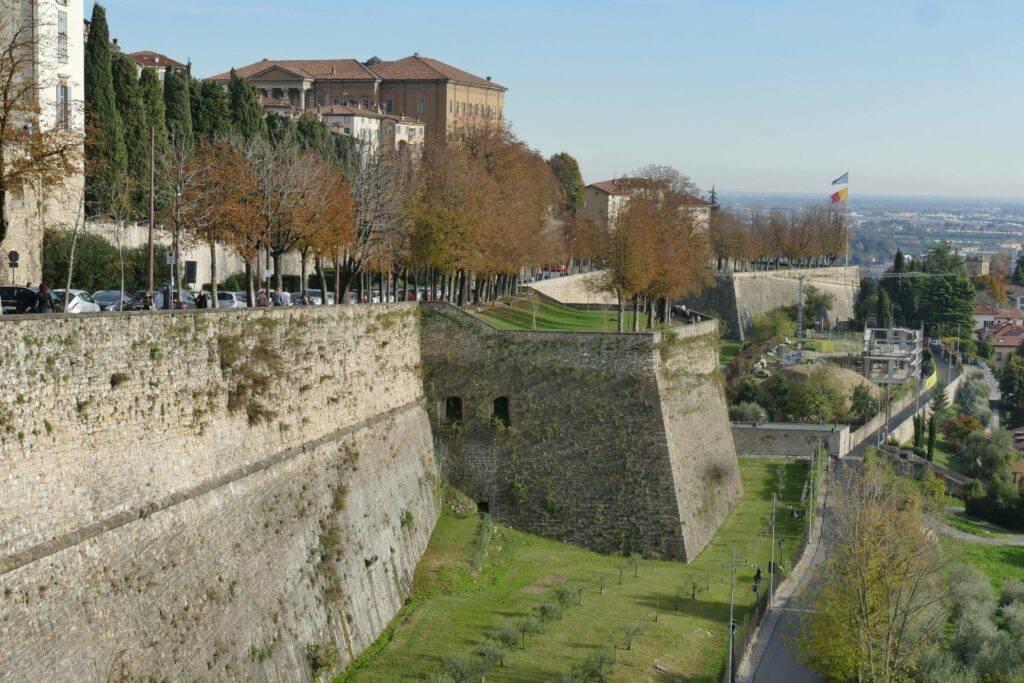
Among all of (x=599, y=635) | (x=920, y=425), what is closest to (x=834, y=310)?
(x=920, y=425)

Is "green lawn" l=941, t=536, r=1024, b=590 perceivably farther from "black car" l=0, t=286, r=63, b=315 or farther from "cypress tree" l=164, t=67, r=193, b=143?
"cypress tree" l=164, t=67, r=193, b=143

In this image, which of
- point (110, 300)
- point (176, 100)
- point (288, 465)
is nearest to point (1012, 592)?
point (288, 465)

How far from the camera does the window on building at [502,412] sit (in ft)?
139

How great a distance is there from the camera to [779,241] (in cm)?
13200

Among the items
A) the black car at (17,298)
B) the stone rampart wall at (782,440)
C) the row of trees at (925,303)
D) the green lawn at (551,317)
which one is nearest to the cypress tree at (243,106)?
the green lawn at (551,317)

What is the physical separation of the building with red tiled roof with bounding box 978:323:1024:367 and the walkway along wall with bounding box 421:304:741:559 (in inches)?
3483

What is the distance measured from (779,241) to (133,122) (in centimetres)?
8902

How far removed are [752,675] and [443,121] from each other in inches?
3090

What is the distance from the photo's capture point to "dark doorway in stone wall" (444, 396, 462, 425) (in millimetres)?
42525

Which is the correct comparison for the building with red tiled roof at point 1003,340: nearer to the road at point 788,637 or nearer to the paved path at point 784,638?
the road at point 788,637

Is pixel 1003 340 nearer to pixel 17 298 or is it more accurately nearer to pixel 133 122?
pixel 133 122

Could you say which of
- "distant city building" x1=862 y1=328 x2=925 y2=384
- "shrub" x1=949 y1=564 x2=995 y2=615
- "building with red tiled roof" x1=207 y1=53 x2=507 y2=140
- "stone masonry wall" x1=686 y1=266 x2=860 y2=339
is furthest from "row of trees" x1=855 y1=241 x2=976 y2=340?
"shrub" x1=949 y1=564 x2=995 y2=615

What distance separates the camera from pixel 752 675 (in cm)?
3416

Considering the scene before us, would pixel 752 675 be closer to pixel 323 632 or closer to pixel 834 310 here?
pixel 323 632
